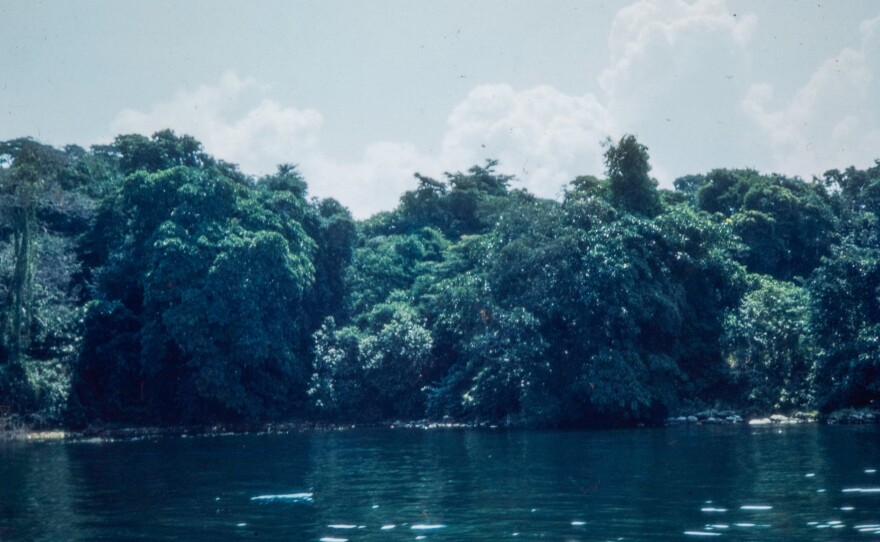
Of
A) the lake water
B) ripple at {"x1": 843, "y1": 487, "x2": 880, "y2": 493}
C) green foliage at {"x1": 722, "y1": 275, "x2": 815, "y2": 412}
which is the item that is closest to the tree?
green foliage at {"x1": 722, "y1": 275, "x2": 815, "y2": 412}

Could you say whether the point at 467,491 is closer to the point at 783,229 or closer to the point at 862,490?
the point at 862,490

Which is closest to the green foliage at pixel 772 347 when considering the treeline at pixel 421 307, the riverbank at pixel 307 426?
the treeline at pixel 421 307

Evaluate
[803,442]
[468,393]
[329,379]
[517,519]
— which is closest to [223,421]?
[329,379]

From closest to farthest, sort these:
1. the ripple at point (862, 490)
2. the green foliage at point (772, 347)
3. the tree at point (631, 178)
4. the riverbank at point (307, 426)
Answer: the ripple at point (862, 490)
the riverbank at point (307, 426)
the green foliage at point (772, 347)
the tree at point (631, 178)

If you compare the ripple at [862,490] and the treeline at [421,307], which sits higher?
the treeline at [421,307]

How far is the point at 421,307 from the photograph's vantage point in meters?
41.2

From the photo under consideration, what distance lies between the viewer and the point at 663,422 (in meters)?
33.0

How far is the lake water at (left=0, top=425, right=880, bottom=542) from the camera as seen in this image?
10.5m

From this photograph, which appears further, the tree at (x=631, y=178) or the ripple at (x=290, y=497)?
the tree at (x=631, y=178)

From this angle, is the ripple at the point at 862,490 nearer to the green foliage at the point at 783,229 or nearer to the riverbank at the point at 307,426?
the riverbank at the point at 307,426

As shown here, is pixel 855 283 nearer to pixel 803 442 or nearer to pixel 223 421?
pixel 803 442

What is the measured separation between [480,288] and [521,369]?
383 cm

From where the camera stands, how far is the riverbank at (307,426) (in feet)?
101

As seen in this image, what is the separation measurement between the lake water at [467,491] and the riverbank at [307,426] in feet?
19.9
